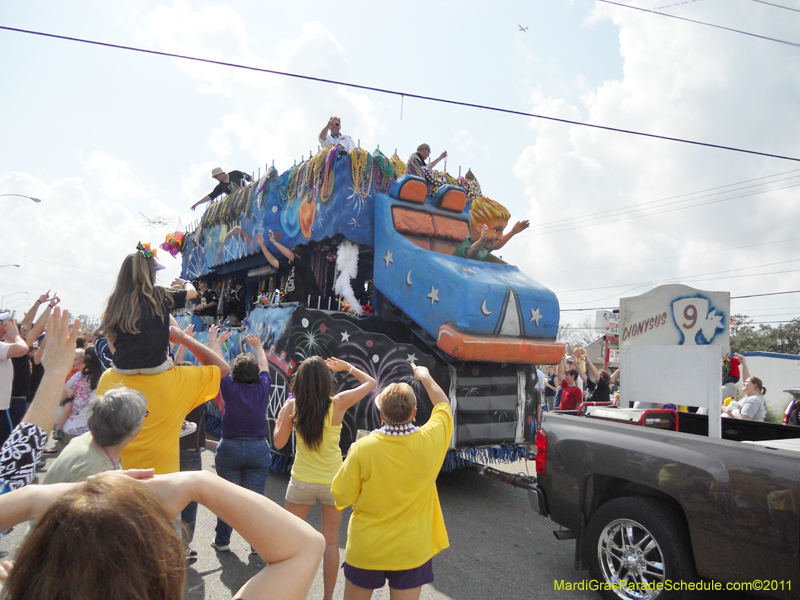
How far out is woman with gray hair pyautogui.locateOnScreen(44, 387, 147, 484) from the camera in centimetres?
215

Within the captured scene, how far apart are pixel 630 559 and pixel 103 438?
10.2 ft

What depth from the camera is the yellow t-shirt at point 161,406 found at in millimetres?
2869

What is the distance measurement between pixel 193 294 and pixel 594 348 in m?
53.2

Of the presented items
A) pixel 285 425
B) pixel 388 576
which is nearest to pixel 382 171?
pixel 285 425

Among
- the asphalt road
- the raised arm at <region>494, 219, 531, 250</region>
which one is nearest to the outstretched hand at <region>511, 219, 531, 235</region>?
the raised arm at <region>494, 219, 531, 250</region>

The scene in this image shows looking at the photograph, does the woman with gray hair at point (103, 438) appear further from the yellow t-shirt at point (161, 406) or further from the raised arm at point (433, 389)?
the raised arm at point (433, 389)

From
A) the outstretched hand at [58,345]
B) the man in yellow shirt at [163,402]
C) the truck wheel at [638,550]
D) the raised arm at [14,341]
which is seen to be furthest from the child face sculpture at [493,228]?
the outstretched hand at [58,345]

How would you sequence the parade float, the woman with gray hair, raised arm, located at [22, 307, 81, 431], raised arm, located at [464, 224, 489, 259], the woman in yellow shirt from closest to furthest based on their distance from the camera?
1. raised arm, located at [22, 307, 81, 431]
2. the woman with gray hair
3. the woman in yellow shirt
4. the parade float
5. raised arm, located at [464, 224, 489, 259]

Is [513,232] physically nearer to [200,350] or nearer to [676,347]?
[676,347]

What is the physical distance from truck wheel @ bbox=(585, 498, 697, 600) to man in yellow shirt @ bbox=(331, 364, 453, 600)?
152cm

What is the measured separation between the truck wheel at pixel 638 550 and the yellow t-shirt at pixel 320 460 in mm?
1859

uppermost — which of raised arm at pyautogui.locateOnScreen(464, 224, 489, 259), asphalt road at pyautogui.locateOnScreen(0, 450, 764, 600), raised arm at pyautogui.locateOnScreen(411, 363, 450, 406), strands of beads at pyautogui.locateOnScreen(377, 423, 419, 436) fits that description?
raised arm at pyautogui.locateOnScreen(464, 224, 489, 259)

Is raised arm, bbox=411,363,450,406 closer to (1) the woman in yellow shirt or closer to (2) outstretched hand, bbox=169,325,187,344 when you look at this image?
(1) the woman in yellow shirt

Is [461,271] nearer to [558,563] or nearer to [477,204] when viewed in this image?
[477,204]
